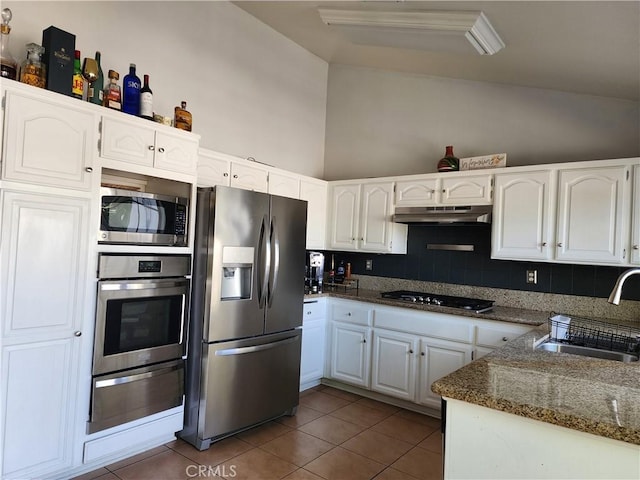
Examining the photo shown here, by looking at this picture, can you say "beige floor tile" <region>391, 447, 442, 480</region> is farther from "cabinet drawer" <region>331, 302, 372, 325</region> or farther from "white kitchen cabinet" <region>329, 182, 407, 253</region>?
"white kitchen cabinet" <region>329, 182, 407, 253</region>

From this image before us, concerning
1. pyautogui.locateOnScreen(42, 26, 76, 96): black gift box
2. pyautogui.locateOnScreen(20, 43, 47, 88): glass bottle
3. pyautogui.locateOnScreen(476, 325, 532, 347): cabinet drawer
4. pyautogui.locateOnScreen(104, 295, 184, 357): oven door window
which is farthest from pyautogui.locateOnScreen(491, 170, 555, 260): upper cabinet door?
pyautogui.locateOnScreen(20, 43, 47, 88): glass bottle

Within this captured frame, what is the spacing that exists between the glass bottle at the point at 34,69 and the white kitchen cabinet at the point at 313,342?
2.41 m

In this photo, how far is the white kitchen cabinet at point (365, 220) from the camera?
390 centimetres

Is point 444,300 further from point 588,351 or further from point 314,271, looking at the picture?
point 588,351

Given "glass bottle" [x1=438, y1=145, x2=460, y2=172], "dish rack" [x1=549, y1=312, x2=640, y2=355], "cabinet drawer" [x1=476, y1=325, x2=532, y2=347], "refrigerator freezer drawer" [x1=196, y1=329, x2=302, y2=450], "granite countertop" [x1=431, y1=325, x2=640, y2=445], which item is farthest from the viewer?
"glass bottle" [x1=438, y1=145, x2=460, y2=172]

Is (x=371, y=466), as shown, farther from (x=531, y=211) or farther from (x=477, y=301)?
(x=531, y=211)

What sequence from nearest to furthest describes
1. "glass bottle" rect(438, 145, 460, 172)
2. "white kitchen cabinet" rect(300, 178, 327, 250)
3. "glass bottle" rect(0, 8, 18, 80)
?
"glass bottle" rect(0, 8, 18, 80) < "glass bottle" rect(438, 145, 460, 172) < "white kitchen cabinet" rect(300, 178, 327, 250)

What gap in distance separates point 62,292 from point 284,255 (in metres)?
1.44

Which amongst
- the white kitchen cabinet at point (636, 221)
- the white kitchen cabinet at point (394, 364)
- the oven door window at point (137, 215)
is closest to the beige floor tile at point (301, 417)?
the white kitchen cabinet at point (394, 364)

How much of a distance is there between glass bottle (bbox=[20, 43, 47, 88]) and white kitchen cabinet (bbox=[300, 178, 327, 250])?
223cm

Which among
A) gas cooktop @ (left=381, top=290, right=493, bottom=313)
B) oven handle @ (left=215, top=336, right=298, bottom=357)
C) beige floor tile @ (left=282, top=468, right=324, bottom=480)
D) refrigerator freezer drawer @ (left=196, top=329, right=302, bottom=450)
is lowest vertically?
beige floor tile @ (left=282, top=468, right=324, bottom=480)

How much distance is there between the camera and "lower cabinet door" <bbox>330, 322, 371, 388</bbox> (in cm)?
366

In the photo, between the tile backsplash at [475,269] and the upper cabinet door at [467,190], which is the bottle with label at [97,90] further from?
the tile backsplash at [475,269]

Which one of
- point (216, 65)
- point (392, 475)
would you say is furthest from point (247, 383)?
point (216, 65)
